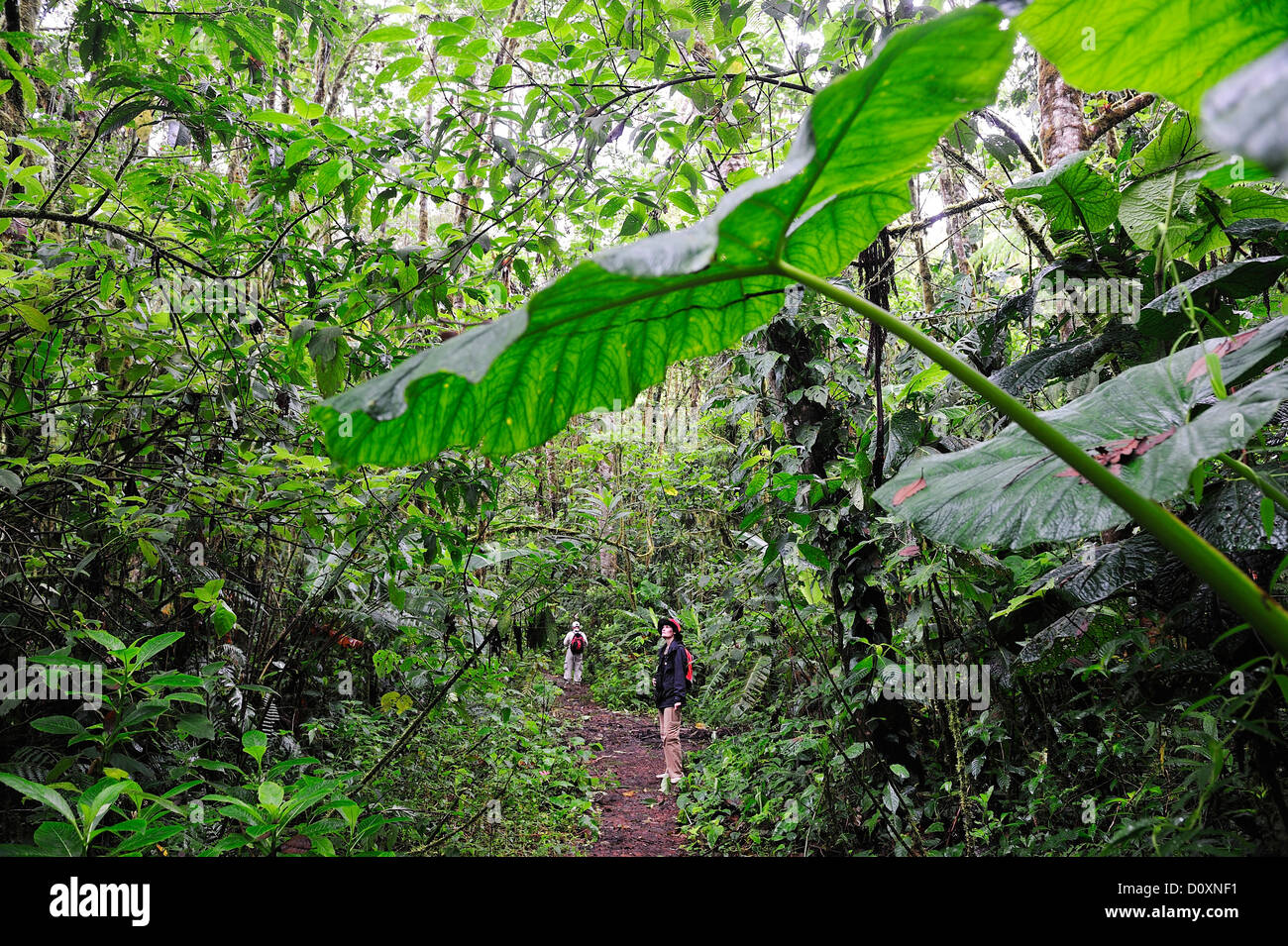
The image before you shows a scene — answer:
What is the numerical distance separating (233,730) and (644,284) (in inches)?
147

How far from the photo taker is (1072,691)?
119 inches

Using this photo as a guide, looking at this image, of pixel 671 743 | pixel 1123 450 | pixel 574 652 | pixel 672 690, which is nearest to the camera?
pixel 1123 450

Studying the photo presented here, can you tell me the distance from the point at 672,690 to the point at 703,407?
300 cm

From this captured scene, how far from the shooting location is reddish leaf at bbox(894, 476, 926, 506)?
95cm

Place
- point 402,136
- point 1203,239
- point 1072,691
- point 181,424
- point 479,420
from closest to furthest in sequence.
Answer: point 479,420 → point 1203,239 → point 402,136 → point 181,424 → point 1072,691

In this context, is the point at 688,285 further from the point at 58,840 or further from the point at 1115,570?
the point at 58,840

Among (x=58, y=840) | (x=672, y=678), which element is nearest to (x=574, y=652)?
(x=672, y=678)

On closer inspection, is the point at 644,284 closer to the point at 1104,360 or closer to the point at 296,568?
the point at 1104,360

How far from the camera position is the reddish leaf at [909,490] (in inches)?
37.4

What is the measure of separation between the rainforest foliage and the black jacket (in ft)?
3.69

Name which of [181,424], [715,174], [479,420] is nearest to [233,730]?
[181,424]

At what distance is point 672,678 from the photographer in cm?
638

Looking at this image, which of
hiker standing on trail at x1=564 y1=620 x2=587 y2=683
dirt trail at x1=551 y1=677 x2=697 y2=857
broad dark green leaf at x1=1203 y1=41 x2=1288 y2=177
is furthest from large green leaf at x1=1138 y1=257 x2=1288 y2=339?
hiker standing on trail at x1=564 y1=620 x2=587 y2=683

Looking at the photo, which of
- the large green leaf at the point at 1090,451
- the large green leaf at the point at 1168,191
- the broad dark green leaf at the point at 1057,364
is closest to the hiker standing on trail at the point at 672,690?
the broad dark green leaf at the point at 1057,364
